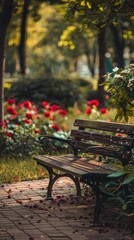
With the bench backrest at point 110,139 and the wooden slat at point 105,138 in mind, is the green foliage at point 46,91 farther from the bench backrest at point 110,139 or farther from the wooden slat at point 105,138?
the wooden slat at point 105,138

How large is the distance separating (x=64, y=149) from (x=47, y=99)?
8167mm

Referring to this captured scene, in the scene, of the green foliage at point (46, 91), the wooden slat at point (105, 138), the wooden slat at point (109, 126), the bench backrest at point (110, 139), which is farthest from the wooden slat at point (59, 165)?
the green foliage at point (46, 91)

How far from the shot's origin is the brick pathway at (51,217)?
6.30 metres

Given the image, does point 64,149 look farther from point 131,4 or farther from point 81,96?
point 81,96

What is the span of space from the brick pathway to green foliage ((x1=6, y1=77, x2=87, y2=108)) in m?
11.9

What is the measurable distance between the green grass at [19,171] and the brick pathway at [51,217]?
0.51 metres

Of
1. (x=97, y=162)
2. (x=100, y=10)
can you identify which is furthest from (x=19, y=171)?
(x=100, y=10)

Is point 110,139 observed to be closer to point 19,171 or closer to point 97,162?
point 97,162

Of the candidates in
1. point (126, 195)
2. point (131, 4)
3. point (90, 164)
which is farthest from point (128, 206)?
point (131, 4)

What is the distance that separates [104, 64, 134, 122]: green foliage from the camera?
309 inches

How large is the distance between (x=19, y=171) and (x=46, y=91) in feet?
36.6

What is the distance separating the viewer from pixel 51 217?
7.17 meters

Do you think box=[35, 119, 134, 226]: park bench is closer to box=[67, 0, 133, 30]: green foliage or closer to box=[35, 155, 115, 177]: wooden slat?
box=[35, 155, 115, 177]: wooden slat

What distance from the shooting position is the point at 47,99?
21047mm
